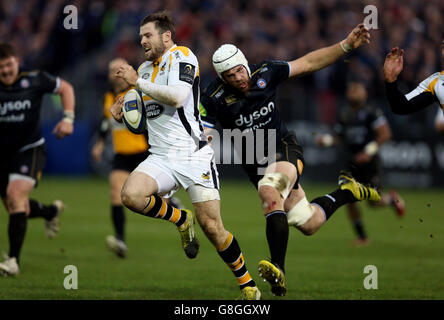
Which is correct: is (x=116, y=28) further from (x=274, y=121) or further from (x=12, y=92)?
(x=274, y=121)

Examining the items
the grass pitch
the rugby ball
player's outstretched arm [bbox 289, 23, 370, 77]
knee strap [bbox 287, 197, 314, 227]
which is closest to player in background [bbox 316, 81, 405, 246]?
the grass pitch

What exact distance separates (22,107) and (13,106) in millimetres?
113

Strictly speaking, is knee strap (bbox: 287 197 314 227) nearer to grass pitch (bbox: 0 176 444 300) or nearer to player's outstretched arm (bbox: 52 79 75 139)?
grass pitch (bbox: 0 176 444 300)

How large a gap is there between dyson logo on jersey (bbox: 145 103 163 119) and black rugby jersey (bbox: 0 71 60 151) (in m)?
2.56

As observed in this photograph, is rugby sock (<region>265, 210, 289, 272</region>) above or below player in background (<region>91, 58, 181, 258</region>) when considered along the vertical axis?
below

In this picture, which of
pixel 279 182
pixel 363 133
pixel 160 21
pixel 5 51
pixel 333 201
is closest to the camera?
pixel 160 21

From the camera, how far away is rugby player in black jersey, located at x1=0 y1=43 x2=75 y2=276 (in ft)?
28.6

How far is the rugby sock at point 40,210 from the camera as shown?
1002 cm

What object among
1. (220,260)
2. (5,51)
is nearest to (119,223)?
(220,260)

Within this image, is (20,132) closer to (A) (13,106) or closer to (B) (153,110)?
(A) (13,106)

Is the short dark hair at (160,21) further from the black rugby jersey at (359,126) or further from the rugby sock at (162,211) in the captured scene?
the black rugby jersey at (359,126)

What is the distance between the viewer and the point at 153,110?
7.07 metres

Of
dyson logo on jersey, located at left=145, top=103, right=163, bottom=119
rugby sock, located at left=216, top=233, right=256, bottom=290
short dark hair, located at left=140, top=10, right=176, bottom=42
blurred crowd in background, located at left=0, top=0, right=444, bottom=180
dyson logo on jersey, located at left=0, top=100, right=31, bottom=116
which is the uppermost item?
blurred crowd in background, located at left=0, top=0, right=444, bottom=180

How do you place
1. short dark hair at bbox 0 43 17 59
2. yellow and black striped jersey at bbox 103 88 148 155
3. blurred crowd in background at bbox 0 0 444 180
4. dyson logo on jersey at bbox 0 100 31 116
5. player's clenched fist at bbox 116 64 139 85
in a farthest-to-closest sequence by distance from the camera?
blurred crowd in background at bbox 0 0 444 180 < yellow and black striped jersey at bbox 103 88 148 155 < dyson logo on jersey at bbox 0 100 31 116 < short dark hair at bbox 0 43 17 59 < player's clenched fist at bbox 116 64 139 85
